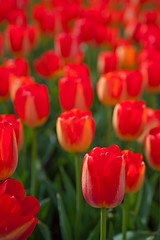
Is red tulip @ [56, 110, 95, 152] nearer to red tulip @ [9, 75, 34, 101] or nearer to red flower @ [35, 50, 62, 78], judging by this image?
red tulip @ [9, 75, 34, 101]

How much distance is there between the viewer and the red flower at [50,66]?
217cm

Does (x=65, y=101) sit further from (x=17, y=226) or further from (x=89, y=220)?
(x=17, y=226)

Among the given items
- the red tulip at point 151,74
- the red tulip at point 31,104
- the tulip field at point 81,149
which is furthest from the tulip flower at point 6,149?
the red tulip at point 151,74

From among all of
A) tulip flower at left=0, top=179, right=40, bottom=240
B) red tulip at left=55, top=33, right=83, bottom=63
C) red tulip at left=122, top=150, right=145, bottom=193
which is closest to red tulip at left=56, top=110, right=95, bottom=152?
red tulip at left=122, top=150, right=145, bottom=193

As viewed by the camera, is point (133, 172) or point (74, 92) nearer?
point (133, 172)

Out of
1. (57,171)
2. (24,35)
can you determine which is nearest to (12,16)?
(24,35)

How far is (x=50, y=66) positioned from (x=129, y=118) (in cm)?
104

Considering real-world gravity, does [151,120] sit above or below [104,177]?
below

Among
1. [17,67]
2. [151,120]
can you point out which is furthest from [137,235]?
[17,67]

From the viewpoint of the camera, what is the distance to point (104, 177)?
0.81 m

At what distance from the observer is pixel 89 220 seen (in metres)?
1.33

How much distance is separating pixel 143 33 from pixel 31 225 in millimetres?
2110

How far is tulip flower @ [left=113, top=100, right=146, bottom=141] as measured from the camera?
1.23 m

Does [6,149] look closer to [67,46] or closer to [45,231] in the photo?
[45,231]
